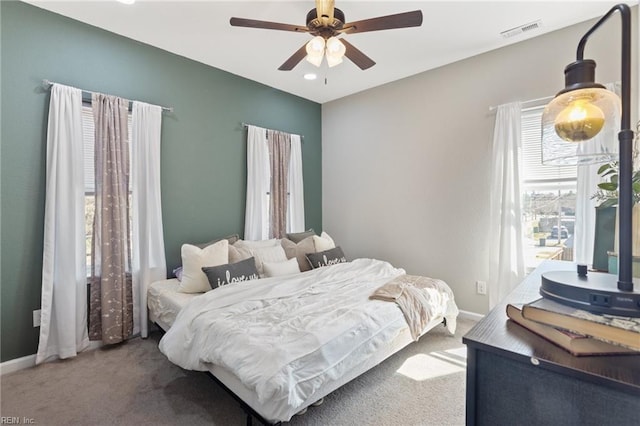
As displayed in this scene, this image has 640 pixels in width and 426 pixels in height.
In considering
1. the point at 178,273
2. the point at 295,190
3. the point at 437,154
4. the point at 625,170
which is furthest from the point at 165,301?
the point at 437,154

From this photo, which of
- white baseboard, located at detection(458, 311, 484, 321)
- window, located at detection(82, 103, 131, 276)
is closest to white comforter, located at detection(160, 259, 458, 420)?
white baseboard, located at detection(458, 311, 484, 321)

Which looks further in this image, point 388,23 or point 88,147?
point 88,147

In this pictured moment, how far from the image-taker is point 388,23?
1.98 m

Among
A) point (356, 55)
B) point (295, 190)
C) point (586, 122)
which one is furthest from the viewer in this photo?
point (295, 190)

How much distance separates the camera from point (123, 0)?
7.92 ft

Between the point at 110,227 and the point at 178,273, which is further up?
the point at 110,227

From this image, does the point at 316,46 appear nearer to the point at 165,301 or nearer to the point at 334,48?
the point at 334,48

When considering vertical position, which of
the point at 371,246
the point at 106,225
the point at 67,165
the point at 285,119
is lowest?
the point at 371,246

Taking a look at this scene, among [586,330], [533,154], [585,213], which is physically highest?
[533,154]

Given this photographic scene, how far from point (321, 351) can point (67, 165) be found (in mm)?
2595

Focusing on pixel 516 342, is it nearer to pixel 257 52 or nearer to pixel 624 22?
pixel 624 22

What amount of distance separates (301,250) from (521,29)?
310cm

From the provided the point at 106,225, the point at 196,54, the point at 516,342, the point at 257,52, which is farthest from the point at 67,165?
the point at 516,342

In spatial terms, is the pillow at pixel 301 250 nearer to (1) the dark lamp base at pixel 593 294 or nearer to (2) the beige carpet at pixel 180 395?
(2) the beige carpet at pixel 180 395
